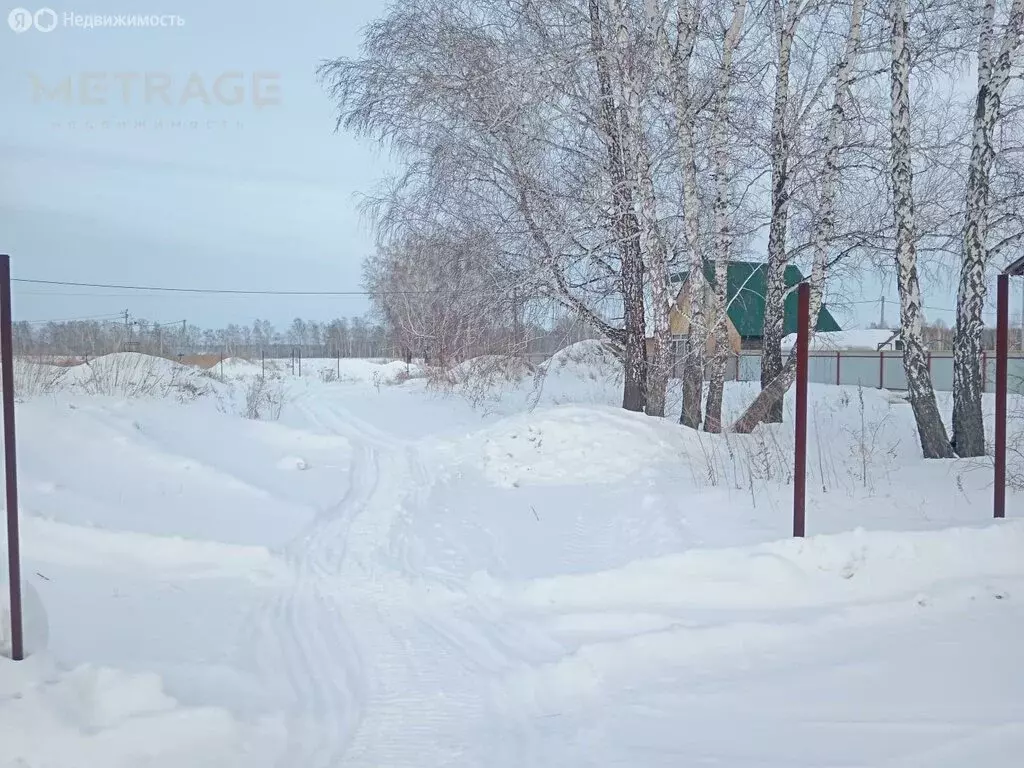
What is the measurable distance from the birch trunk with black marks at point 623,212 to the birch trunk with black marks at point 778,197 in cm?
210

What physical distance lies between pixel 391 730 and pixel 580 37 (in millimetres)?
10191

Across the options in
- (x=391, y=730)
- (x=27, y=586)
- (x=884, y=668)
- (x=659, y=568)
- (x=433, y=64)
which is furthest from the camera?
(x=433, y=64)

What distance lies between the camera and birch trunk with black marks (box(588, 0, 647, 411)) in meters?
10.6

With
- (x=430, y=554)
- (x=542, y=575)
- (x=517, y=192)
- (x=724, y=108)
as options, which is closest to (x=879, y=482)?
(x=542, y=575)

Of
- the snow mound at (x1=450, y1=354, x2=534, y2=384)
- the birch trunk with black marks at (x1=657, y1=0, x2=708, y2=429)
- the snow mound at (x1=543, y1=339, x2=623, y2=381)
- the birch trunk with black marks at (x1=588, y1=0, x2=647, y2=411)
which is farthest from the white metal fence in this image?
the birch trunk with black marks at (x1=657, y1=0, x2=708, y2=429)

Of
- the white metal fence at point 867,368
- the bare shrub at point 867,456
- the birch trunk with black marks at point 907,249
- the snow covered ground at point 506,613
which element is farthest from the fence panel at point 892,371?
the snow covered ground at point 506,613

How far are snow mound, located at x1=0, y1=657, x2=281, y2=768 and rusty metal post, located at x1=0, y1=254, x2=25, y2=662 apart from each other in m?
0.16

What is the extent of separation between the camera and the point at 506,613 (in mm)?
4887

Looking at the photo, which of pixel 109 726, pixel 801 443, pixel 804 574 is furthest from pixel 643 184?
pixel 109 726

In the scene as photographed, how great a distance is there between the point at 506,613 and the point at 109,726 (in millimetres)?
2422

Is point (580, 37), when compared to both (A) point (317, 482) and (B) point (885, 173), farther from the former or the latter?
(A) point (317, 482)

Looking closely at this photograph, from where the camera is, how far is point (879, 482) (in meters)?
7.48

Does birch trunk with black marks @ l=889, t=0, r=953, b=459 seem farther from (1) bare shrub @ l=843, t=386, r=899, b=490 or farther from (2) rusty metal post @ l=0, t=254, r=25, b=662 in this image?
(2) rusty metal post @ l=0, t=254, r=25, b=662

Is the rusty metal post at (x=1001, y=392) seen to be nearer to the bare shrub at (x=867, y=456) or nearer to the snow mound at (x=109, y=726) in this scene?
the bare shrub at (x=867, y=456)
